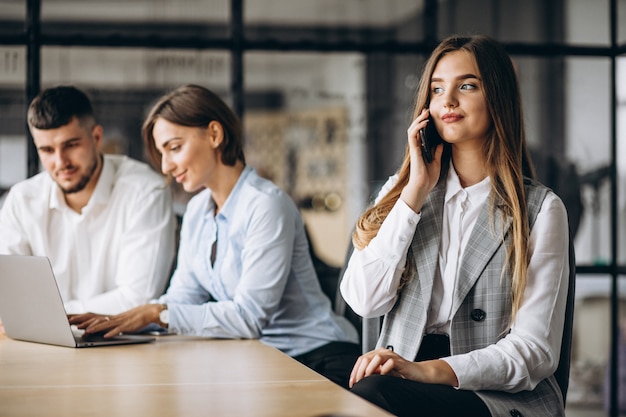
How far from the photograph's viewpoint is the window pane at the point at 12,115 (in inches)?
153

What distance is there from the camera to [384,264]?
2.33 meters

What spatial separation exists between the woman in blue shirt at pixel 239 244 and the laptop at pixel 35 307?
37cm

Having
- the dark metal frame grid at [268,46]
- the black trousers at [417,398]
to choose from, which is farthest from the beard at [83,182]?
the black trousers at [417,398]

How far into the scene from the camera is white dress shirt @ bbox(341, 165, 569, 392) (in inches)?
82.6

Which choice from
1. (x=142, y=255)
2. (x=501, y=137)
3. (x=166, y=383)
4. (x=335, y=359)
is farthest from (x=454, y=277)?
(x=142, y=255)

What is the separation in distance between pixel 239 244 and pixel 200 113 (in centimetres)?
50

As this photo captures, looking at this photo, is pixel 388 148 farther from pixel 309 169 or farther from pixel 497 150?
pixel 497 150

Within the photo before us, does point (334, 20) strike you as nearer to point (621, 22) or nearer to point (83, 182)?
point (621, 22)

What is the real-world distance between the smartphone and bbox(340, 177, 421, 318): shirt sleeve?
153 mm

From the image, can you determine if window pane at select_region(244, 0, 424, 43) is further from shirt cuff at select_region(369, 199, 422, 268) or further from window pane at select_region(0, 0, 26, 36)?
shirt cuff at select_region(369, 199, 422, 268)

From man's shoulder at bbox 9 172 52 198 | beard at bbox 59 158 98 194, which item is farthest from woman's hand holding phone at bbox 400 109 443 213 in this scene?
man's shoulder at bbox 9 172 52 198

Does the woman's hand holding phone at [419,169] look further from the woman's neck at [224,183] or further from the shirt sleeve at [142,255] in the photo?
the shirt sleeve at [142,255]

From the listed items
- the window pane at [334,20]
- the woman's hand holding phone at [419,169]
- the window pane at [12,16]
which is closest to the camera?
the woman's hand holding phone at [419,169]

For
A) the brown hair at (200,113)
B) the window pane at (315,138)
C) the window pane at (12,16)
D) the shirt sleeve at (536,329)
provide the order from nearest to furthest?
the shirt sleeve at (536,329) < the brown hair at (200,113) < the window pane at (12,16) < the window pane at (315,138)
